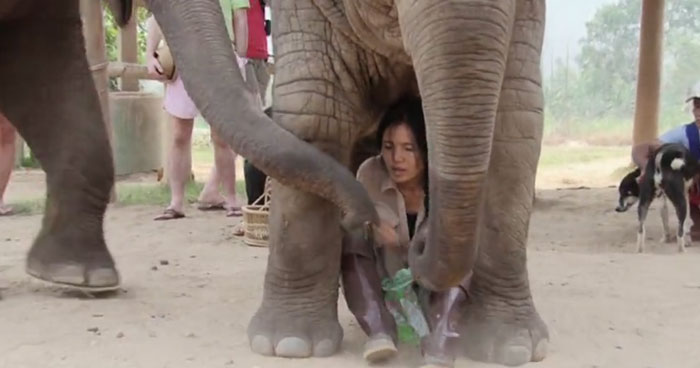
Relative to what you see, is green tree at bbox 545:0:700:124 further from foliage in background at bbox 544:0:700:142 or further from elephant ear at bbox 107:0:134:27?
elephant ear at bbox 107:0:134:27

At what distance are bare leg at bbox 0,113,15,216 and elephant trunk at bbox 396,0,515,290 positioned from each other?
5634 millimetres

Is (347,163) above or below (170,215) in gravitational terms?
above

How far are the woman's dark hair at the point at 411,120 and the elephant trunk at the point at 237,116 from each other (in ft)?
2.72

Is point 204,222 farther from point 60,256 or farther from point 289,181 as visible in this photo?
point 289,181

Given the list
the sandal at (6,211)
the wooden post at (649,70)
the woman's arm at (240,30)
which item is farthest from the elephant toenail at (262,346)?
the wooden post at (649,70)

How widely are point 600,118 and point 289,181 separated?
17.0 metres

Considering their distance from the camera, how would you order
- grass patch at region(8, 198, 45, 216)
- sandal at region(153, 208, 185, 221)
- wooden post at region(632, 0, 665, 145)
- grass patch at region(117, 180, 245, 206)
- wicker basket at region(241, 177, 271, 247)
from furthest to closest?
wooden post at region(632, 0, 665, 145), grass patch at region(117, 180, 245, 206), grass patch at region(8, 198, 45, 216), sandal at region(153, 208, 185, 221), wicker basket at region(241, 177, 271, 247)

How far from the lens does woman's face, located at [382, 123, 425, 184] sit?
12.4 ft

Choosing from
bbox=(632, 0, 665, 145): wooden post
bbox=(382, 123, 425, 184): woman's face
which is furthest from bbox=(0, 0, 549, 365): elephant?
bbox=(632, 0, 665, 145): wooden post

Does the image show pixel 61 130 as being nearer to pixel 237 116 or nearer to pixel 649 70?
pixel 237 116

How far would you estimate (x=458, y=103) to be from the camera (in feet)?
9.18

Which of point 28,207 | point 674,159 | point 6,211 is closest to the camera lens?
point 674,159

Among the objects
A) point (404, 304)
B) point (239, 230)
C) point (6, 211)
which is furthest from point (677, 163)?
point (6, 211)

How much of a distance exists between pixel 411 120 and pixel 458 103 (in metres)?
1.00
